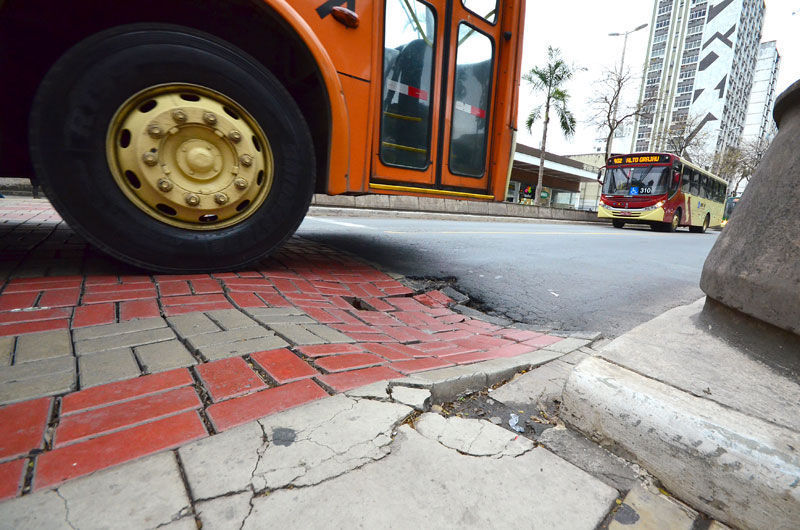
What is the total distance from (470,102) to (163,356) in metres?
3.07

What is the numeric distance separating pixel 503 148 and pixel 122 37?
287 cm

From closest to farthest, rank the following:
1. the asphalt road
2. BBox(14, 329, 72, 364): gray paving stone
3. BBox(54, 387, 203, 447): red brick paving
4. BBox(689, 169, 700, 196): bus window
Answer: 1. BBox(54, 387, 203, 447): red brick paving
2. BBox(14, 329, 72, 364): gray paving stone
3. the asphalt road
4. BBox(689, 169, 700, 196): bus window

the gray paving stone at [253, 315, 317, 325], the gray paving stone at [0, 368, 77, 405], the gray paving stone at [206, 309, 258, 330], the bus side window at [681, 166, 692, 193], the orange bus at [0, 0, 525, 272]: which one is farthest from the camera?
the bus side window at [681, 166, 692, 193]

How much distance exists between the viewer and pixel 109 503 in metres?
0.81

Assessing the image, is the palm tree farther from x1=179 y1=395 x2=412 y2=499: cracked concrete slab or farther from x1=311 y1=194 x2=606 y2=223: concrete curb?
x1=179 y1=395 x2=412 y2=499: cracked concrete slab

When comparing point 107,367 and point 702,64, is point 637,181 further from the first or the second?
point 702,64

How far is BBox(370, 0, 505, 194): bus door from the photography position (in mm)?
2906

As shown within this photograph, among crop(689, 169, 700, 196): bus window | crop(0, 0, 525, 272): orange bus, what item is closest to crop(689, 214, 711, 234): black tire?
crop(689, 169, 700, 196): bus window

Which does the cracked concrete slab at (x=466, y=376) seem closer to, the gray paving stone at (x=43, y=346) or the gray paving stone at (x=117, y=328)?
the gray paving stone at (x=117, y=328)

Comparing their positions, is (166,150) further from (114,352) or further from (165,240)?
(114,352)

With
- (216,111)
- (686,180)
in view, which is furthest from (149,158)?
(686,180)

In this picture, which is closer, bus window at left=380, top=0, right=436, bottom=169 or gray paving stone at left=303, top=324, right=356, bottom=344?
gray paving stone at left=303, top=324, right=356, bottom=344

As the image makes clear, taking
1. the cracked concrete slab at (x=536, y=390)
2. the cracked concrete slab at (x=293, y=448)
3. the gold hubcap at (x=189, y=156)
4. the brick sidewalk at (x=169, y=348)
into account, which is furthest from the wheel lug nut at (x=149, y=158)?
the cracked concrete slab at (x=536, y=390)

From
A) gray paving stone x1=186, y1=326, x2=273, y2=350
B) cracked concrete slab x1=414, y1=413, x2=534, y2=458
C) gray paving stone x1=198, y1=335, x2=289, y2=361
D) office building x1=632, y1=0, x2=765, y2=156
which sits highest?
office building x1=632, y1=0, x2=765, y2=156
